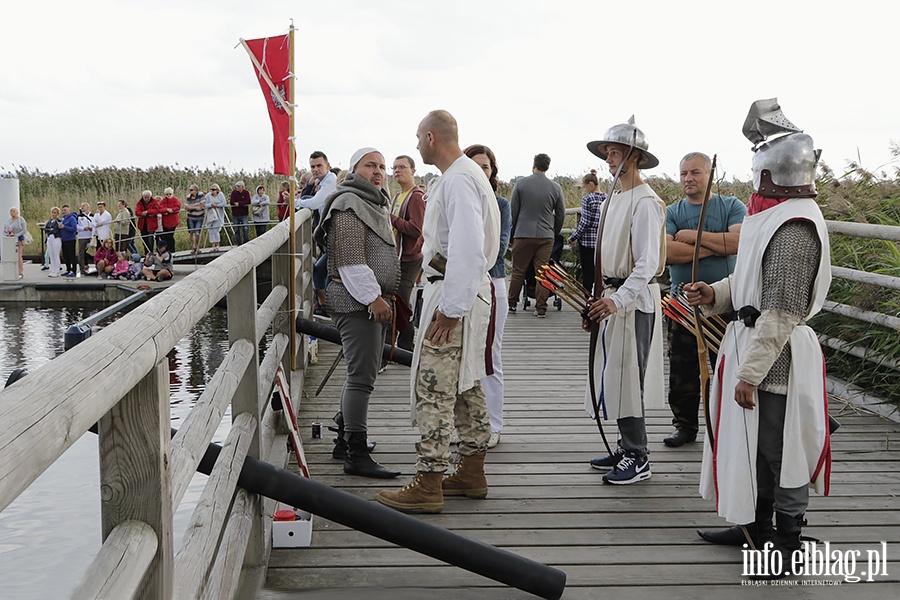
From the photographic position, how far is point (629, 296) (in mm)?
4320

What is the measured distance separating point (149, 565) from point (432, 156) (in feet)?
8.61

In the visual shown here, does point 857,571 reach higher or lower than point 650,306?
lower

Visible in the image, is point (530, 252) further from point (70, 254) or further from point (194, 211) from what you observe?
point (70, 254)

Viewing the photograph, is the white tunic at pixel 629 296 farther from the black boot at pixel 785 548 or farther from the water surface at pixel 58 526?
the water surface at pixel 58 526

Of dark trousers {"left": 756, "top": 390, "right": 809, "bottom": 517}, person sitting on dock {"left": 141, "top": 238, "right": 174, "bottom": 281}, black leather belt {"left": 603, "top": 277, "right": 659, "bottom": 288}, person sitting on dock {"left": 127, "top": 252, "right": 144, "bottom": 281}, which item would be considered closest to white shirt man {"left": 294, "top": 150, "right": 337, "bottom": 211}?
black leather belt {"left": 603, "top": 277, "right": 659, "bottom": 288}

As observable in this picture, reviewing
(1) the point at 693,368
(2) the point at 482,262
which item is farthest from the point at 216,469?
(1) the point at 693,368

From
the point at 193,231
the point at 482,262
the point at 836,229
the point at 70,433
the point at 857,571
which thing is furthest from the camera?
the point at 193,231

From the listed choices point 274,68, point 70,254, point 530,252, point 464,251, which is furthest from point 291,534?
point 70,254

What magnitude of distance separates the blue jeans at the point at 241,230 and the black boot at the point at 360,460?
17.6 metres

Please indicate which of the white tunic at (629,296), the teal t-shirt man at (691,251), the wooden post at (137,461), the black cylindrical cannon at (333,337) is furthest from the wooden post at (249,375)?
the teal t-shirt man at (691,251)

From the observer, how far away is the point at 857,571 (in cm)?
353

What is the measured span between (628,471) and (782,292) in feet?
5.06

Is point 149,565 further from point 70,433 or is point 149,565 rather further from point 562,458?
point 562,458

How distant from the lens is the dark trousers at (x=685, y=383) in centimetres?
535
